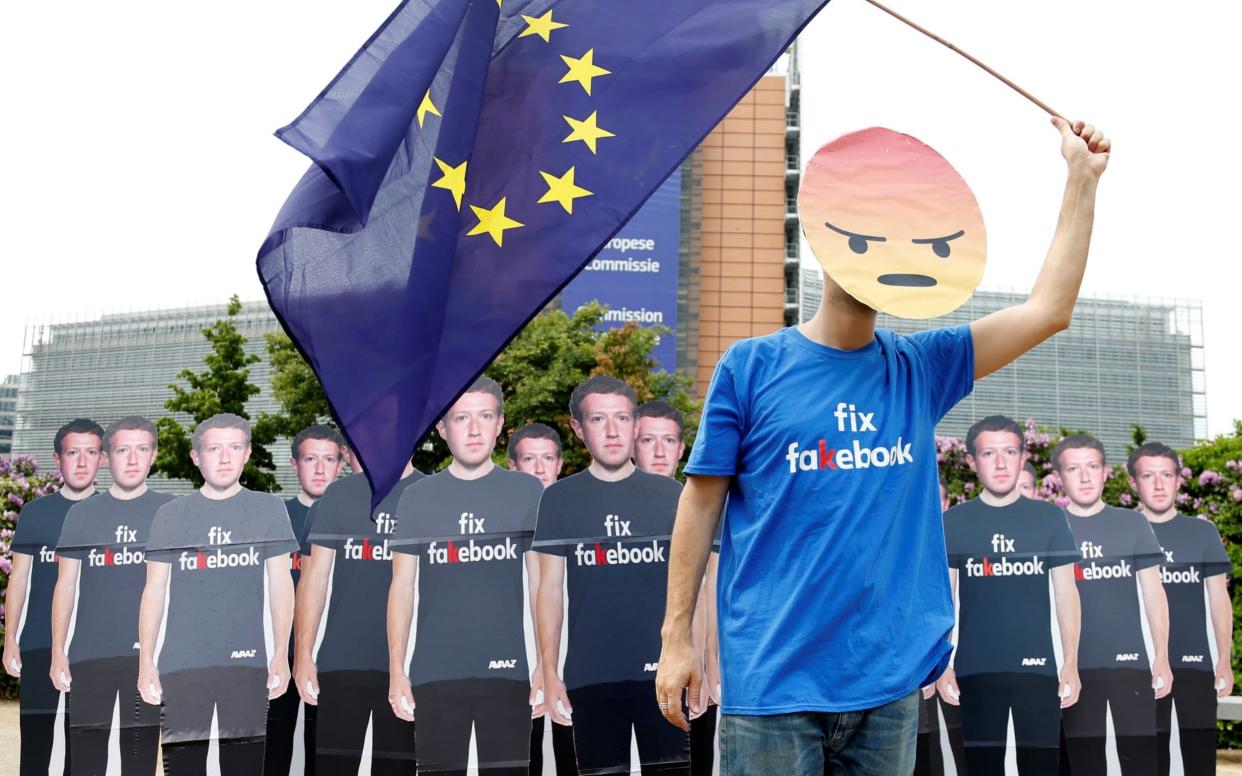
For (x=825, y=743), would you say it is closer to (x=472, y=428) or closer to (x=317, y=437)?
(x=472, y=428)

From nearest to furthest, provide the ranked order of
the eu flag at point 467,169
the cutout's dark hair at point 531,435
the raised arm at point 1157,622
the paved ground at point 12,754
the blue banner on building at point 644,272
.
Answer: the eu flag at point 467,169, the cutout's dark hair at point 531,435, the raised arm at point 1157,622, the paved ground at point 12,754, the blue banner on building at point 644,272

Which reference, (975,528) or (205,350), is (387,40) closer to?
(975,528)

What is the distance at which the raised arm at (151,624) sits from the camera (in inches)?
278

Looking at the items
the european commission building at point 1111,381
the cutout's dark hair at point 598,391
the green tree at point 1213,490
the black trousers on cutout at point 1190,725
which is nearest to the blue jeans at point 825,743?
the cutout's dark hair at point 598,391

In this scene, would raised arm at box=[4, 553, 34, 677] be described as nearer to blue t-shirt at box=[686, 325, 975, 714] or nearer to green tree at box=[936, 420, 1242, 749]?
blue t-shirt at box=[686, 325, 975, 714]

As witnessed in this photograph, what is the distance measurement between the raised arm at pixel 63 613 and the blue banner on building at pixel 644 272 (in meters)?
47.2

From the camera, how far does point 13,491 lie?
12.7m

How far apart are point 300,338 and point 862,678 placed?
1844 mm

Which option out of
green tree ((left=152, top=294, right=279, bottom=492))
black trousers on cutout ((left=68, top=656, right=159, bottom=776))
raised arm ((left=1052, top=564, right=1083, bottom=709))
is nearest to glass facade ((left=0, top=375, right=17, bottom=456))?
green tree ((left=152, top=294, right=279, bottom=492))

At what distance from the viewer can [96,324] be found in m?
56.3

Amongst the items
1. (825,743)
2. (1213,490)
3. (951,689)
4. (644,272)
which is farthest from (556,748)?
(644,272)

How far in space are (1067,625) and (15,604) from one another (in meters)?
6.39

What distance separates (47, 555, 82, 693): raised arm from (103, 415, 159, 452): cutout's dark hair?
2.41 feet

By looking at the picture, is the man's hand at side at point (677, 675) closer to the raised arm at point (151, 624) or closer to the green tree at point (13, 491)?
the raised arm at point (151, 624)
